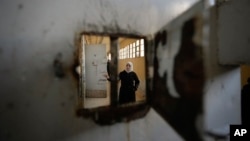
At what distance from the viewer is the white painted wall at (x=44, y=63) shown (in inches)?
49.9

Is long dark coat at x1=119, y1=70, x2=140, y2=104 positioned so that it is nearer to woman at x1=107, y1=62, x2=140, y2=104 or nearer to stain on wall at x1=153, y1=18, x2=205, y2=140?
woman at x1=107, y1=62, x2=140, y2=104

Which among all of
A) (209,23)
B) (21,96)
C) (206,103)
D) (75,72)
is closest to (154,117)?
(206,103)

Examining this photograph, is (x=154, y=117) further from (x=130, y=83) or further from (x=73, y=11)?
(x=130, y=83)

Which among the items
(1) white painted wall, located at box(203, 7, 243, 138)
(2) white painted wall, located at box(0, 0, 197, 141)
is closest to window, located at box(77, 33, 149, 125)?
(2) white painted wall, located at box(0, 0, 197, 141)

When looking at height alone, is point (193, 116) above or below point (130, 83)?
below

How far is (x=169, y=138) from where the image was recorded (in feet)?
5.98

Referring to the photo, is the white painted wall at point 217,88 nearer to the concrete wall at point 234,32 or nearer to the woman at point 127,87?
the concrete wall at point 234,32

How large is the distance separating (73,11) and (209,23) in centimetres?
112

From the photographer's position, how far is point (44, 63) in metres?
1.35

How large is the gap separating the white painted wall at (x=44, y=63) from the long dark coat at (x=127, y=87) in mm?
1270

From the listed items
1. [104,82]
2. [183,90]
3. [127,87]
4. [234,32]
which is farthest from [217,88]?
[104,82]

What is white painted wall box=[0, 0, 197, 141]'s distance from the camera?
127 cm

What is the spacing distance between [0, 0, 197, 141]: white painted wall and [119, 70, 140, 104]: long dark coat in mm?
1270

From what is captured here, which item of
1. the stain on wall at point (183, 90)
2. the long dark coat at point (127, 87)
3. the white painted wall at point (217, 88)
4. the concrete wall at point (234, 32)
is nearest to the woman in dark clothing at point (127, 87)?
the long dark coat at point (127, 87)
